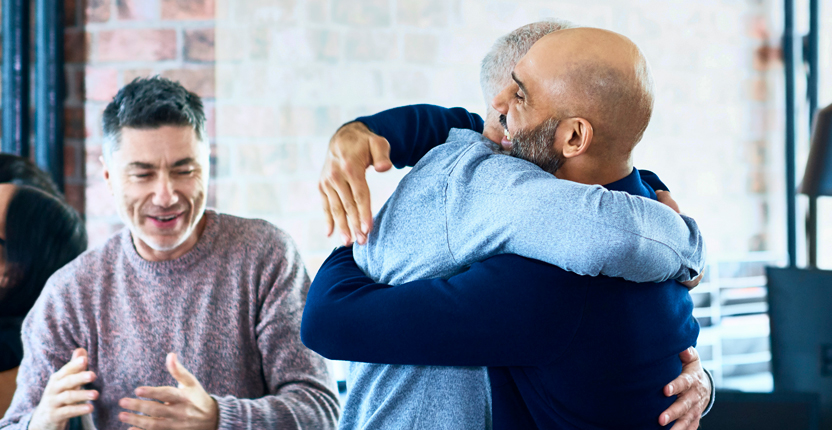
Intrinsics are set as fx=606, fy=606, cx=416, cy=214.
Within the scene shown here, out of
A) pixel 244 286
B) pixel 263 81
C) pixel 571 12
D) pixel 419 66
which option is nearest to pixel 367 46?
pixel 419 66

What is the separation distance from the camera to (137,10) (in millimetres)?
1816

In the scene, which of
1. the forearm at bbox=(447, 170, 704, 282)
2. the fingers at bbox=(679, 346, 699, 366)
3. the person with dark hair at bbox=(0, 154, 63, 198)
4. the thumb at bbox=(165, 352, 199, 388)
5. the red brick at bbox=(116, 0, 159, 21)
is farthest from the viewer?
the red brick at bbox=(116, 0, 159, 21)

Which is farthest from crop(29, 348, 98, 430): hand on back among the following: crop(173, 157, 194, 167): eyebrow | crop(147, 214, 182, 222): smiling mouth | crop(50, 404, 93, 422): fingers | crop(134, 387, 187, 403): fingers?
crop(173, 157, 194, 167): eyebrow

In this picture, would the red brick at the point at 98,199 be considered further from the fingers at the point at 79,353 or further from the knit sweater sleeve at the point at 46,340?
the fingers at the point at 79,353

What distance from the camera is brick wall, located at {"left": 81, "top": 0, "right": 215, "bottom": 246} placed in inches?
71.7

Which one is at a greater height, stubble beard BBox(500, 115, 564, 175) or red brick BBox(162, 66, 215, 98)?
red brick BBox(162, 66, 215, 98)

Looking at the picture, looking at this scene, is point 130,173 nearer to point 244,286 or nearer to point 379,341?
point 244,286

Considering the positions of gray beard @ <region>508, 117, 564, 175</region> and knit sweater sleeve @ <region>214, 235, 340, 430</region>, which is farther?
knit sweater sleeve @ <region>214, 235, 340, 430</region>

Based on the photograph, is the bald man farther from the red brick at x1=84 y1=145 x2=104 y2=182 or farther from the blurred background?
the red brick at x1=84 y1=145 x2=104 y2=182

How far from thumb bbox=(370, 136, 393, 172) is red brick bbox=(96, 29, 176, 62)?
120 cm

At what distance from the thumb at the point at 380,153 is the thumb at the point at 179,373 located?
1.79 ft

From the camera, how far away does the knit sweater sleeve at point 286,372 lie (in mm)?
1273

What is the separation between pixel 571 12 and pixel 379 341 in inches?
76.2

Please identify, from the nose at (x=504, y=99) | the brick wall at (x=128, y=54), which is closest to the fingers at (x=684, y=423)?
the nose at (x=504, y=99)
